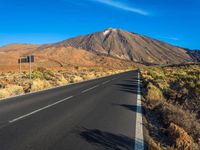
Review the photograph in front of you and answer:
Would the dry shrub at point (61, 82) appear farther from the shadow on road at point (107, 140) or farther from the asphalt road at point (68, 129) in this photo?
the shadow on road at point (107, 140)

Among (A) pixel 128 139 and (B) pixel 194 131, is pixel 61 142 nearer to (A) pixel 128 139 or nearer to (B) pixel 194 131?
(A) pixel 128 139

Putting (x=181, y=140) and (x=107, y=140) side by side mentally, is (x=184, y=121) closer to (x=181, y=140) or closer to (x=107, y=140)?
(x=181, y=140)

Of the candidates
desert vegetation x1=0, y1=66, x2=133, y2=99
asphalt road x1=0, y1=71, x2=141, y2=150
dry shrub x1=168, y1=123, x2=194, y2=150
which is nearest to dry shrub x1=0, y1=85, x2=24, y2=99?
desert vegetation x1=0, y1=66, x2=133, y2=99

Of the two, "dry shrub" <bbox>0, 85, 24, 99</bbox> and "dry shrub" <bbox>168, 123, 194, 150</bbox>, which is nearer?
"dry shrub" <bbox>168, 123, 194, 150</bbox>

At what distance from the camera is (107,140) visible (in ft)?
24.6

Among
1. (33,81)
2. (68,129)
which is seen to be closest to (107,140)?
(68,129)

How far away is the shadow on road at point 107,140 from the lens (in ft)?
22.9

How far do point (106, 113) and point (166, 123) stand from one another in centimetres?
251

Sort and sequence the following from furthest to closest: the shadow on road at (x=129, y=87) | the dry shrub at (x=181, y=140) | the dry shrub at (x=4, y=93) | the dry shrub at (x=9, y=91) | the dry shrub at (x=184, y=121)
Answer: the shadow on road at (x=129, y=87)
the dry shrub at (x=9, y=91)
the dry shrub at (x=4, y=93)
the dry shrub at (x=184, y=121)
the dry shrub at (x=181, y=140)

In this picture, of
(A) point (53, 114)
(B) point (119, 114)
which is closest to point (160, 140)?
(B) point (119, 114)

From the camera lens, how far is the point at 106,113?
39.0 feet

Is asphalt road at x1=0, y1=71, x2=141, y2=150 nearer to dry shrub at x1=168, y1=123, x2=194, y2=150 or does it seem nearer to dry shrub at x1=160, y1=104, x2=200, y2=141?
dry shrub at x1=168, y1=123, x2=194, y2=150

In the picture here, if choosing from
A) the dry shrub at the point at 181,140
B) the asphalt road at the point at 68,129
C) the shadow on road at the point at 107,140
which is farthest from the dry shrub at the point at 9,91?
the dry shrub at the point at 181,140

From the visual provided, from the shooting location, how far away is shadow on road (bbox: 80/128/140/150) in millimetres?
6984
